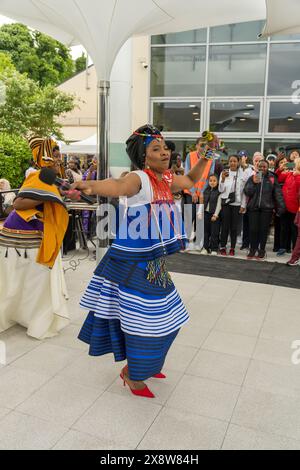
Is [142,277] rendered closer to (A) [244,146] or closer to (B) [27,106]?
(A) [244,146]

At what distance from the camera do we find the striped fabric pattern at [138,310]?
8.65ft

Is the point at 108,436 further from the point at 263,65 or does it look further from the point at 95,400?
the point at 263,65

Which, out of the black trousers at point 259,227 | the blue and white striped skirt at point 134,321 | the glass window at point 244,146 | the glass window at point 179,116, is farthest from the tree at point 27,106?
the blue and white striped skirt at point 134,321

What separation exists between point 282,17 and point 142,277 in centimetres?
388

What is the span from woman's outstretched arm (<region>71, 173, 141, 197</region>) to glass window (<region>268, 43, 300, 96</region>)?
10.0m

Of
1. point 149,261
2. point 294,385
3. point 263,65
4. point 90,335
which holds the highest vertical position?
point 263,65

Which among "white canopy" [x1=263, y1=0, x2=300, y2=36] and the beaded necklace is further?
"white canopy" [x1=263, y1=0, x2=300, y2=36]

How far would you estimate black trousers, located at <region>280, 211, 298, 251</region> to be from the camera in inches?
295

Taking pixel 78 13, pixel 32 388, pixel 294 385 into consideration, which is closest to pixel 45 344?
pixel 32 388

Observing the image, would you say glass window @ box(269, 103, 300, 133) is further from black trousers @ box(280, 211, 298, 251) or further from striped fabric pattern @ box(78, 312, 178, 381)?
striped fabric pattern @ box(78, 312, 178, 381)

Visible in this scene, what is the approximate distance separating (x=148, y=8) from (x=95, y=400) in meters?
3.71

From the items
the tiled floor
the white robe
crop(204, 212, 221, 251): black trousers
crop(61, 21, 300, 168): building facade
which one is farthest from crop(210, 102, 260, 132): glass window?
the white robe
